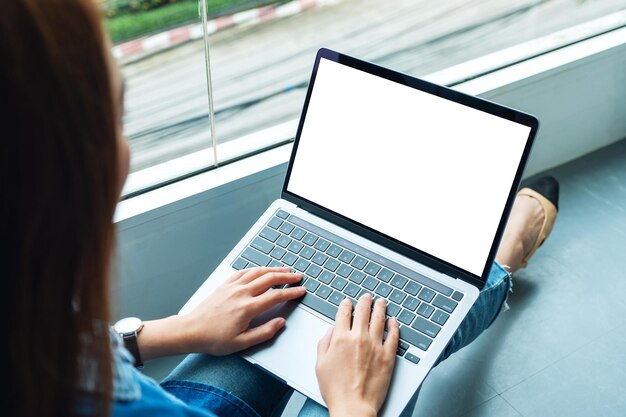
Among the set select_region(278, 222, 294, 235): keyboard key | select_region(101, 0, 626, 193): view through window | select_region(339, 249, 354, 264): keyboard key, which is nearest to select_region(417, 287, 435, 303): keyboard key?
select_region(339, 249, 354, 264): keyboard key

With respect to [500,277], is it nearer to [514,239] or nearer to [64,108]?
[514,239]

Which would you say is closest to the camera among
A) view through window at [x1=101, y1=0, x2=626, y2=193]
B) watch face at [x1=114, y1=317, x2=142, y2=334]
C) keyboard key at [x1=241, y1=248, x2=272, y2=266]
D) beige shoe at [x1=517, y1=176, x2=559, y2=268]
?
watch face at [x1=114, y1=317, x2=142, y2=334]

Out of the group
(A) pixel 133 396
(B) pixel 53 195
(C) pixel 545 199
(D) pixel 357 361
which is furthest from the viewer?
(C) pixel 545 199

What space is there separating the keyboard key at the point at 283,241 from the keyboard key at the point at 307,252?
3 centimetres

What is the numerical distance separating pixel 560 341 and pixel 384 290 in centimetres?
50

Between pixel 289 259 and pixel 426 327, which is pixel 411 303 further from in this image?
pixel 289 259

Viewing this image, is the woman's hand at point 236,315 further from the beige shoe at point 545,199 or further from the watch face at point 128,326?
the beige shoe at point 545,199

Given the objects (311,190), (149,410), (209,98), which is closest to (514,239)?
(311,190)

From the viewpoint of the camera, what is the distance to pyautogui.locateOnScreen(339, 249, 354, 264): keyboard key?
99 centimetres

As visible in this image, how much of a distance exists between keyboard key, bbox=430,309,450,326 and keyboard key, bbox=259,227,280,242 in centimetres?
25

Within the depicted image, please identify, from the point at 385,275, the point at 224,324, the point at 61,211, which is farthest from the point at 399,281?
the point at 61,211

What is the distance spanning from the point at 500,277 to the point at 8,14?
32.1 inches

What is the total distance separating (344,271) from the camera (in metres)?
0.97

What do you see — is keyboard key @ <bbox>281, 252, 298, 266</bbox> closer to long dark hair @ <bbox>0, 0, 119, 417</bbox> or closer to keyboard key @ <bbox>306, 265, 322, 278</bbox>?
keyboard key @ <bbox>306, 265, 322, 278</bbox>
